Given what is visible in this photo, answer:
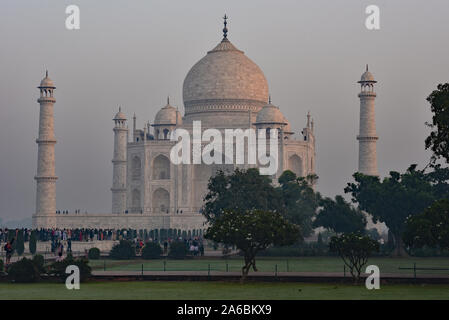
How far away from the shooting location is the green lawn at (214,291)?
25406 mm

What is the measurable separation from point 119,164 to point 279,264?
4452 centimetres

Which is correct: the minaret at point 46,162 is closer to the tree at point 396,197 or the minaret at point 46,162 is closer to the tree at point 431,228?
the tree at point 396,197

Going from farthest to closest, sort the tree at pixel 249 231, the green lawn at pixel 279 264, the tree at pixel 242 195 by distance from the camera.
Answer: the tree at pixel 242 195, the green lawn at pixel 279 264, the tree at pixel 249 231

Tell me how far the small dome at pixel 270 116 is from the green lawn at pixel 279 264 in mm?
34861

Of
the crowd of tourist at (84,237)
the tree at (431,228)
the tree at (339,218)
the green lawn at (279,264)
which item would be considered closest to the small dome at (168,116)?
the crowd of tourist at (84,237)

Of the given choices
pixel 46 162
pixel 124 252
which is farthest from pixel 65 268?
pixel 46 162

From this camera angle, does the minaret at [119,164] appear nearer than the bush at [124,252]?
No

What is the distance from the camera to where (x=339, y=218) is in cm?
5156

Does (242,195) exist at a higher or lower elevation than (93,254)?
higher

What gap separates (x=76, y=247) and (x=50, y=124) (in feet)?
68.6

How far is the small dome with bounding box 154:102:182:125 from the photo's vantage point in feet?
271

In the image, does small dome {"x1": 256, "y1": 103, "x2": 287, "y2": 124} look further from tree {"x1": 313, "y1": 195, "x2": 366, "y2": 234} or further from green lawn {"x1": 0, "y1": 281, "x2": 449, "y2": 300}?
green lawn {"x1": 0, "y1": 281, "x2": 449, "y2": 300}

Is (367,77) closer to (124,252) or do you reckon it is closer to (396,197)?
A: (396,197)
